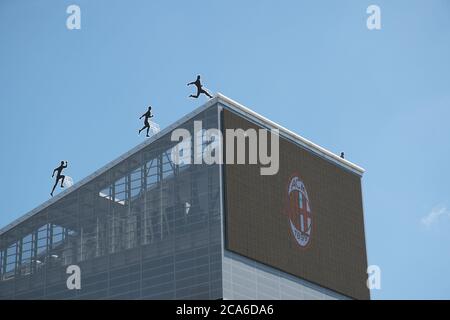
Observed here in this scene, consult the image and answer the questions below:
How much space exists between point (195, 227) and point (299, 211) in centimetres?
1993

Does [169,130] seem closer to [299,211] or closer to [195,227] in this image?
[195,227]

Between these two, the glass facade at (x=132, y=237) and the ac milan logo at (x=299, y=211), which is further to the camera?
the ac milan logo at (x=299, y=211)

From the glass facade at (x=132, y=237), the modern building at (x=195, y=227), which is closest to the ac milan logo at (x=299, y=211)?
the modern building at (x=195, y=227)

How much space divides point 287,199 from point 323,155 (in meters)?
15.8

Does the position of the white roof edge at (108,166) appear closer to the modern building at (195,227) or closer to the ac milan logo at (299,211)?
the modern building at (195,227)

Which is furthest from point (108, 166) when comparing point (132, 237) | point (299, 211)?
point (299, 211)

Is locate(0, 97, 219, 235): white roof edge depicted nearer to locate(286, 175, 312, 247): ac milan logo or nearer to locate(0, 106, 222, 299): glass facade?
locate(0, 106, 222, 299): glass facade

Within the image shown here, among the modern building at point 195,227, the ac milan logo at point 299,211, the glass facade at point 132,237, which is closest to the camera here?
the glass facade at point 132,237

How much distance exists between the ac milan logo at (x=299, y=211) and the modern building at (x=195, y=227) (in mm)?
179

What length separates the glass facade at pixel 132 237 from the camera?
455 ft

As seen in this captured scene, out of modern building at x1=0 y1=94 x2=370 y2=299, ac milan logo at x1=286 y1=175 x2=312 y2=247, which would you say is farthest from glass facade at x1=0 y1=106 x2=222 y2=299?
ac milan logo at x1=286 y1=175 x2=312 y2=247

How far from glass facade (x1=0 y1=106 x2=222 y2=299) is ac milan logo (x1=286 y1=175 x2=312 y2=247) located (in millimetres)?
16530
